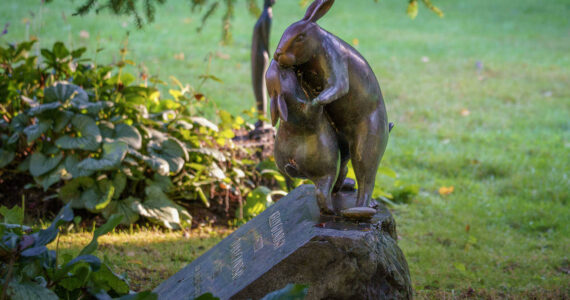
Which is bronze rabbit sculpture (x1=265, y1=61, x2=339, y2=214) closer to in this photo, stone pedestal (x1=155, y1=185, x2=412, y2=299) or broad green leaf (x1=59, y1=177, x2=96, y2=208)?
stone pedestal (x1=155, y1=185, x2=412, y2=299)

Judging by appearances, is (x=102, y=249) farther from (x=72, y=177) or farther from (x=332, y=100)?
(x=332, y=100)

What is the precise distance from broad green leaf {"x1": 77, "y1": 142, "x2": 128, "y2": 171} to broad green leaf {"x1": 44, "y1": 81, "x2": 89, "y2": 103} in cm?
43

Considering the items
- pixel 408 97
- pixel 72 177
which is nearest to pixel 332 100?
pixel 72 177

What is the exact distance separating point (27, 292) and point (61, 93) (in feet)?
7.51

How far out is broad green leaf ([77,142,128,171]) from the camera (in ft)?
13.1

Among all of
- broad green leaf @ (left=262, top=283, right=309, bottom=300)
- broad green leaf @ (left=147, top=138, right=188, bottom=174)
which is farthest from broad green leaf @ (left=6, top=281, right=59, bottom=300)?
broad green leaf @ (left=147, top=138, right=188, bottom=174)

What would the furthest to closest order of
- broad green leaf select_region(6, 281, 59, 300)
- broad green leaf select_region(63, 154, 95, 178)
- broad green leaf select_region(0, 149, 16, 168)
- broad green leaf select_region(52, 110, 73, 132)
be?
broad green leaf select_region(0, 149, 16, 168)
broad green leaf select_region(52, 110, 73, 132)
broad green leaf select_region(63, 154, 95, 178)
broad green leaf select_region(6, 281, 59, 300)

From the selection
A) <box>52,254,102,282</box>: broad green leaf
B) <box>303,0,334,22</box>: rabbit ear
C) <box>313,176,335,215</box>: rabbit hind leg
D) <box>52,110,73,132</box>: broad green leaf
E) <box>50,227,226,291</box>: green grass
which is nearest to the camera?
<box>52,254,102,282</box>: broad green leaf

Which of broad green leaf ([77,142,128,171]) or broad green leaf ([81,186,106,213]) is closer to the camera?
broad green leaf ([77,142,128,171])

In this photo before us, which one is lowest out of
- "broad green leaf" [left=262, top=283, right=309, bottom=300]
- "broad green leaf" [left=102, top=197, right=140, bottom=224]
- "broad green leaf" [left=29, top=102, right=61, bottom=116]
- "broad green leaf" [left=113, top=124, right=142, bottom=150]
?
"broad green leaf" [left=102, top=197, right=140, bottom=224]

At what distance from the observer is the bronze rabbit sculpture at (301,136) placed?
8.23 ft

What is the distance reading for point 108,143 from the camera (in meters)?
4.07

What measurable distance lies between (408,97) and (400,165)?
7.81ft

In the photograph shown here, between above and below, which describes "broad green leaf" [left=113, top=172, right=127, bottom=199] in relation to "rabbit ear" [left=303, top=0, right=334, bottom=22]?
below
